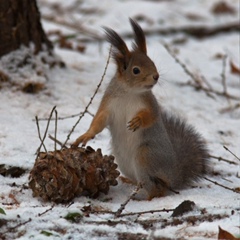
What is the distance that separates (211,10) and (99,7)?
1.08 meters

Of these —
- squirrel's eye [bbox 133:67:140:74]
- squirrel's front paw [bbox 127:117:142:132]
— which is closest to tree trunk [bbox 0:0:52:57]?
squirrel's eye [bbox 133:67:140:74]

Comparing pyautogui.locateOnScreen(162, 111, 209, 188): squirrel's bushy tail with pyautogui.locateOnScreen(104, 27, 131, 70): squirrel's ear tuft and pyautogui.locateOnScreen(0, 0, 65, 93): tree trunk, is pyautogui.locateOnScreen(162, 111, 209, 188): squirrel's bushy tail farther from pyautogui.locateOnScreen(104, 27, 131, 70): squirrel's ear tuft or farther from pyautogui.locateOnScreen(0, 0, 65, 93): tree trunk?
pyautogui.locateOnScreen(0, 0, 65, 93): tree trunk

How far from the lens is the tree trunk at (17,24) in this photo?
139 inches

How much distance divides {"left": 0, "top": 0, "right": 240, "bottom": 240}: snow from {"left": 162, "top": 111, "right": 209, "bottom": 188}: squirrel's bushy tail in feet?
0.19

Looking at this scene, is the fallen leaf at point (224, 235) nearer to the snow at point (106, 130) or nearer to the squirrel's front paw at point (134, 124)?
the snow at point (106, 130)

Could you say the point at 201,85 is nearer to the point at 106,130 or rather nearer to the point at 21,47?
the point at 106,130

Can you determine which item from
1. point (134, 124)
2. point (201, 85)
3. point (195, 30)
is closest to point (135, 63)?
point (134, 124)

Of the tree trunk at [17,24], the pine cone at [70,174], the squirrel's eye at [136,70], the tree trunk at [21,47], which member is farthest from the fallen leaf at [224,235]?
the tree trunk at [17,24]

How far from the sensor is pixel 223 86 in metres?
4.14

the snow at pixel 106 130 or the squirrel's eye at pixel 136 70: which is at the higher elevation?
the squirrel's eye at pixel 136 70

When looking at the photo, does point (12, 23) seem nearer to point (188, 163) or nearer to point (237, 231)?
point (188, 163)

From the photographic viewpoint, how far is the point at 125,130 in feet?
8.90

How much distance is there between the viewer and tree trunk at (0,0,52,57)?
3.53 m

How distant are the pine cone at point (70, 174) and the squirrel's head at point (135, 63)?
33 centimetres
